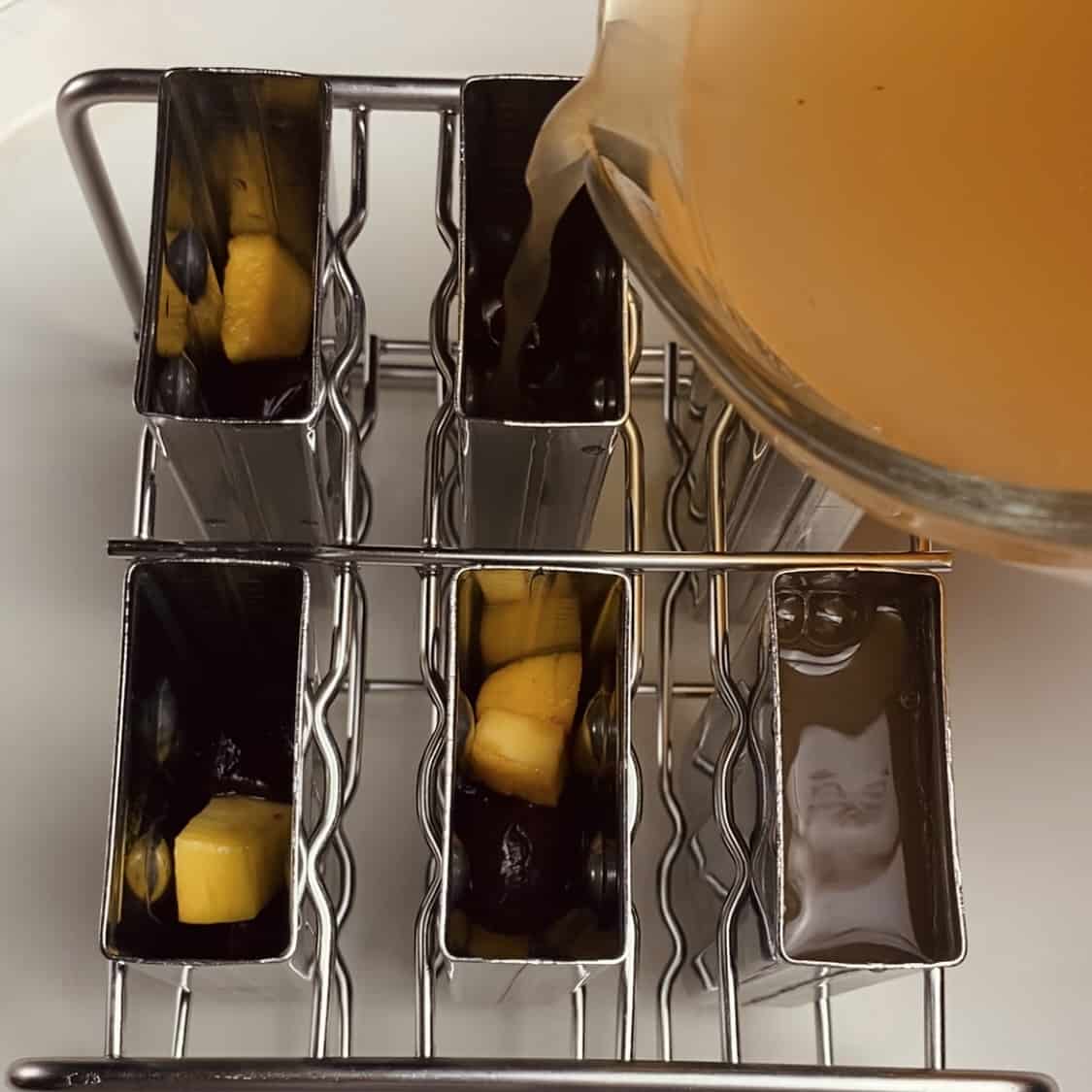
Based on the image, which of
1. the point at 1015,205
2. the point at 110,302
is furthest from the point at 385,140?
the point at 1015,205

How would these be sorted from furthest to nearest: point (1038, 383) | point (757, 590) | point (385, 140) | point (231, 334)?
point (385, 140) → point (757, 590) → point (231, 334) → point (1038, 383)

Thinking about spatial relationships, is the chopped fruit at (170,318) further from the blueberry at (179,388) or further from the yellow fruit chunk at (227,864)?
the yellow fruit chunk at (227,864)

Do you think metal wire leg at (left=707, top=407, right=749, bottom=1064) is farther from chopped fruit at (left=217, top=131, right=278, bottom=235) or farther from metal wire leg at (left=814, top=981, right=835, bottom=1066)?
chopped fruit at (left=217, top=131, right=278, bottom=235)

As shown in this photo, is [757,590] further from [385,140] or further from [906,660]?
[385,140]

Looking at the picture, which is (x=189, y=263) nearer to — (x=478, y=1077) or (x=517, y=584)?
(x=517, y=584)

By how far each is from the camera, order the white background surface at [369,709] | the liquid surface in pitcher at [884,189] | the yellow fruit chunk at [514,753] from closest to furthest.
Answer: the liquid surface in pitcher at [884,189], the yellow fruit chunk at [514,753], the white background surface at [369,709]

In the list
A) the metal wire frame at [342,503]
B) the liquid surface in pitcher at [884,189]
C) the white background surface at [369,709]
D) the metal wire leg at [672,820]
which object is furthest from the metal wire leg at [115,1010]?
the liquid surface in pitcher at [884,189]
